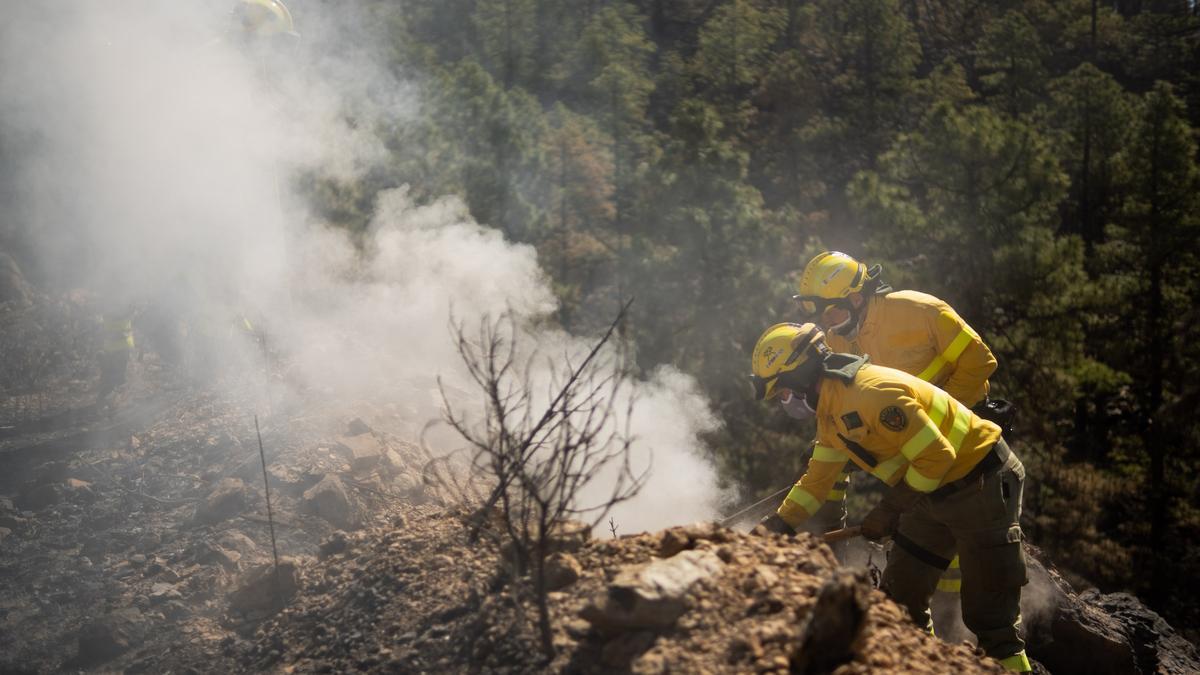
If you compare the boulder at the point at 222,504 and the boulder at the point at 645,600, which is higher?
the boulder at the point at 222,504

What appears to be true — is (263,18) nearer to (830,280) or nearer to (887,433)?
(830,280)

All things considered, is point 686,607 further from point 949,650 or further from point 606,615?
point 949,650

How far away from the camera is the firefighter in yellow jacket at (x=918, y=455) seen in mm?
4090

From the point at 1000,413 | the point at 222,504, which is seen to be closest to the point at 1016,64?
the point at 1000,413

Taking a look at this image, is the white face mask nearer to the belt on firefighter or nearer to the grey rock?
the belt on firefighter

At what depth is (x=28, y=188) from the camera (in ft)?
43.0

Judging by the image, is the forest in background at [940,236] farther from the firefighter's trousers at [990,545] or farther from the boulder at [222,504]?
the firefighter's trousers at [990,545]

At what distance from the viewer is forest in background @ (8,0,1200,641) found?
11.7 metres

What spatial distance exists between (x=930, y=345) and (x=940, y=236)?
7.53 m

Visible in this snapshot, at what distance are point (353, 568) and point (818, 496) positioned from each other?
2674 mm

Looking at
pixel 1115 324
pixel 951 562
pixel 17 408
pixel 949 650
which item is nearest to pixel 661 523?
pixel 951 562

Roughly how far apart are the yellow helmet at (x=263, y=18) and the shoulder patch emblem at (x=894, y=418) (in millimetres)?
8382

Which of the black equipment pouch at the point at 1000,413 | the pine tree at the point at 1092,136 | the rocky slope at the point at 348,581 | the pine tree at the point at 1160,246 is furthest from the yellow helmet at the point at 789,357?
the pine tree at the point at 1092,136

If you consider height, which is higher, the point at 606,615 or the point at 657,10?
the point at 657,10
